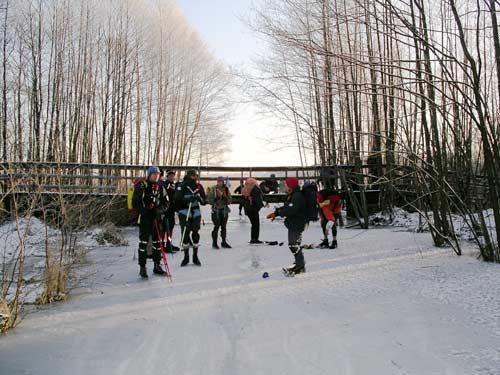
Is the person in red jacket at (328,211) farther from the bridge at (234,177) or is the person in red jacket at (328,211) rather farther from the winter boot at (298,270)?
the winter boot at (298,270)

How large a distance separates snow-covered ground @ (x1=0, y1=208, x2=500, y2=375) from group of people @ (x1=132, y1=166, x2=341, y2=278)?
20.2 inches

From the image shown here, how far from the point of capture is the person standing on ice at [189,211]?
6.94 metres

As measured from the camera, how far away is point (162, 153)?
21203 millimetres

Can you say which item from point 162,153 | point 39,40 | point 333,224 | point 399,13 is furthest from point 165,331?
point 162,153

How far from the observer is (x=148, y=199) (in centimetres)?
603

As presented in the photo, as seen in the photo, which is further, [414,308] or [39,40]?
[39,40]

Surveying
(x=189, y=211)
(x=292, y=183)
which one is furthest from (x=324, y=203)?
(x=189, y=211)

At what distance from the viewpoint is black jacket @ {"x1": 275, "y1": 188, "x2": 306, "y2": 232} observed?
5965 millimetres

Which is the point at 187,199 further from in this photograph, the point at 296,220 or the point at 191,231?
the point at 296,220

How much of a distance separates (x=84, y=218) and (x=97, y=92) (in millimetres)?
13314

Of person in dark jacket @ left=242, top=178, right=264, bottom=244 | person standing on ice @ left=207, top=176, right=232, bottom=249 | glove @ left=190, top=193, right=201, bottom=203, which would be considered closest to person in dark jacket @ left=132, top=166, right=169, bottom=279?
glove @ left=190, top=193, right=201, bottom=203

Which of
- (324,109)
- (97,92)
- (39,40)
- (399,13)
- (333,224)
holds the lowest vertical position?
(333,224)

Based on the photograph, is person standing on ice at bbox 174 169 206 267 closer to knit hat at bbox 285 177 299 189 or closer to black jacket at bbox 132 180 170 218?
black jacket at bbox 132 180 170 218

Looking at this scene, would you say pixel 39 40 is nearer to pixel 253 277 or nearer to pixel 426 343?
pixel 253 277
